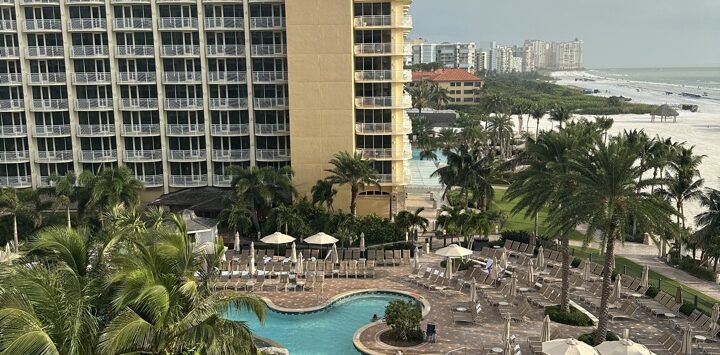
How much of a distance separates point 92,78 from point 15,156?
8.32m

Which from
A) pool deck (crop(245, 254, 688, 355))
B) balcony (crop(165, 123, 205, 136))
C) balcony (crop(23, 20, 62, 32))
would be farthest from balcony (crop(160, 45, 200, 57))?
pool deck (crop(245, 254, 688, 355))

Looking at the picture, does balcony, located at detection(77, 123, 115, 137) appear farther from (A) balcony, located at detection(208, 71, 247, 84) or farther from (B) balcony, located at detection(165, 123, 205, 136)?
(A) balcony, located at detection(208, 71, 247, 84)

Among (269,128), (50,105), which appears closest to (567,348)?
(269,128)

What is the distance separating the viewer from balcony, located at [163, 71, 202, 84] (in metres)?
42.3

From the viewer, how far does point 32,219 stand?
35250mm

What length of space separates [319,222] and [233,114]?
12.4 m

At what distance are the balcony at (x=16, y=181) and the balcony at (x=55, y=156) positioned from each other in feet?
6.16

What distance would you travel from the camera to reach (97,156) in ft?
142

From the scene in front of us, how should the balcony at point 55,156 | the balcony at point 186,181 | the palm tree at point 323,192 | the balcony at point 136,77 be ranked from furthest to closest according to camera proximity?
1. the balcony at point 186,181
2. the balcony at point 55,156
3. the balcony at point 136,77
4. the palm tree at point 323,192

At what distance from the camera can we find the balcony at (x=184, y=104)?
42.6m

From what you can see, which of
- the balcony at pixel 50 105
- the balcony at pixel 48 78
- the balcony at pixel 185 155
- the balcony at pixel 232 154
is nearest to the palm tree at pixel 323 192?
the balcony at pixel 232 154

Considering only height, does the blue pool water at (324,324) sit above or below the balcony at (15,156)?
below

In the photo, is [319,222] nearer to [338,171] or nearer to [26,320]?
[338,171]

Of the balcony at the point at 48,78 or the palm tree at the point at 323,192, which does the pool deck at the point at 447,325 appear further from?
the balcony at the point at 48,78
